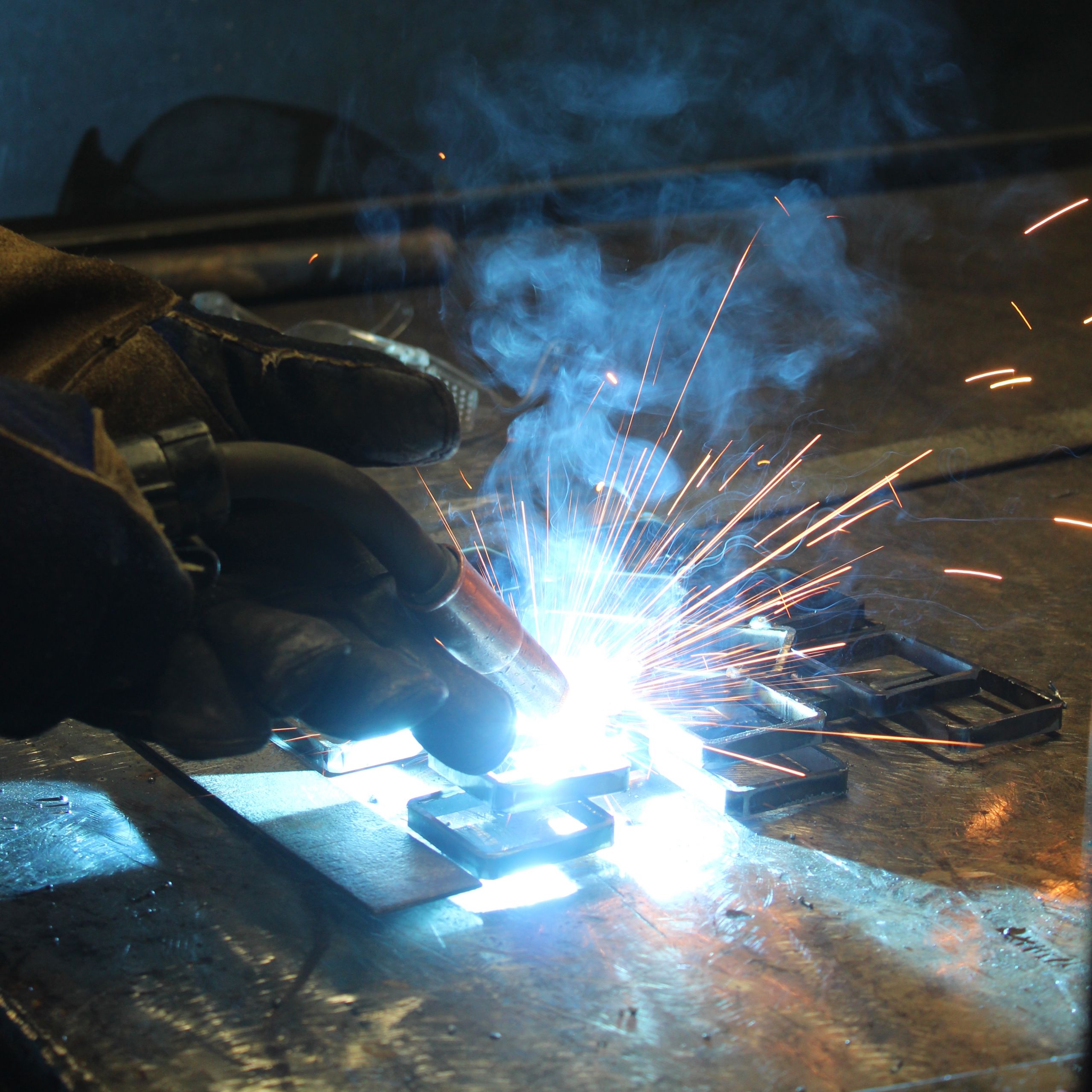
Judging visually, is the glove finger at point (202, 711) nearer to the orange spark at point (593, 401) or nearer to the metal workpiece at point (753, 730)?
the metal workpiece at point (753, 730)

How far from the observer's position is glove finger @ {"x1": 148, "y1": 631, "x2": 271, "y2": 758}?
130 centimetres

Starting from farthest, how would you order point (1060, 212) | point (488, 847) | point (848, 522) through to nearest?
point (1060, 212), point (848, 522), point (488, 847)

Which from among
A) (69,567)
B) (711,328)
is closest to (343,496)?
Answer: (69,567)

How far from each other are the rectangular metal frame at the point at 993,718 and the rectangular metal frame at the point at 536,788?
52cm

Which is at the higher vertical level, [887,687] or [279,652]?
[279,652]

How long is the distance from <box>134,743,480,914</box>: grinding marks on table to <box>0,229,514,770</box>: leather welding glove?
145mm

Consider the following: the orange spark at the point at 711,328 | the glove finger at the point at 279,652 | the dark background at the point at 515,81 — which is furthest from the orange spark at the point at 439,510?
the dark background at the point at 515,81

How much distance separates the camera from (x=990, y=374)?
4008mm

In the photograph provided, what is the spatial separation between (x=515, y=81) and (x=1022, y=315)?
3138mm

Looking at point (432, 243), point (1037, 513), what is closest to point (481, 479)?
point (1037, 513)

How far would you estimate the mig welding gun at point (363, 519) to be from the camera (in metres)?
1.22

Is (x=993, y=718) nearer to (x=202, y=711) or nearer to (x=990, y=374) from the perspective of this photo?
(x=202, y=711)

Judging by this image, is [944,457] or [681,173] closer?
[944,457]

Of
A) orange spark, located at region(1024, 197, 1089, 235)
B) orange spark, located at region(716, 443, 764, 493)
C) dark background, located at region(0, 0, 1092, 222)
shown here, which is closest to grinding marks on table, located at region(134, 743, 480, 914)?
orange spark, located at region(716, 443, 764, 493)
